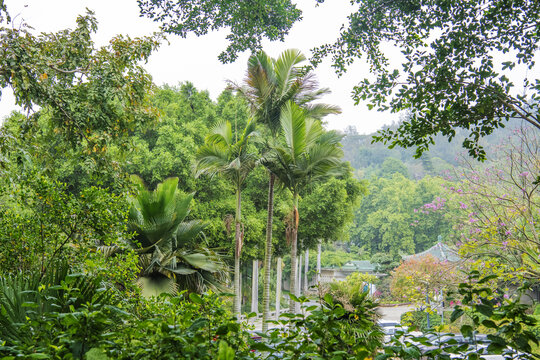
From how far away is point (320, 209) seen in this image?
57.7 feet

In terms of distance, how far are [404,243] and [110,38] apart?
43314mm

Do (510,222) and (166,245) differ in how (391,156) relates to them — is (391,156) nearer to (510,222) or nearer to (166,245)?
(166,245)

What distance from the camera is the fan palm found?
8.06 meters

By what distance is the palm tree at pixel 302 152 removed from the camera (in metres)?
11.0

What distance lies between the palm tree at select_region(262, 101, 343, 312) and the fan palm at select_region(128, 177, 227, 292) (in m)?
3.54

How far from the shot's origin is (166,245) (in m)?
8.52

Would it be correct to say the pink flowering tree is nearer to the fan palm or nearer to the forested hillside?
the fan palm

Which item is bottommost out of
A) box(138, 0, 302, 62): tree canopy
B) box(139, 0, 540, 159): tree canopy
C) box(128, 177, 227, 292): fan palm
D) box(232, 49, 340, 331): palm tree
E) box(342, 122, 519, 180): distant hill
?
box(128, 177, 227, 292): fan palm

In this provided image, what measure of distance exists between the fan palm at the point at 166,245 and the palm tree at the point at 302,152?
3537mm

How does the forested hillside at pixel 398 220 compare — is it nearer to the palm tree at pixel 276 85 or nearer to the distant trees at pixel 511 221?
the palm tree at pixel 276 85

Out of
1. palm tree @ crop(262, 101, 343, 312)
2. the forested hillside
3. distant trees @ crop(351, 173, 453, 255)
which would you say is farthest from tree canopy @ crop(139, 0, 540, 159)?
distant trees @ crop(351, 173, 453, 255)

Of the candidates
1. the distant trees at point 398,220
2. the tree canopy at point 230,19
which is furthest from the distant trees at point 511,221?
the distant trees at point 398,220

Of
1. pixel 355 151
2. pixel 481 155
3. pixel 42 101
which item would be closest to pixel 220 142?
pixel 42 101

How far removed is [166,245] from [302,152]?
14.7ft
